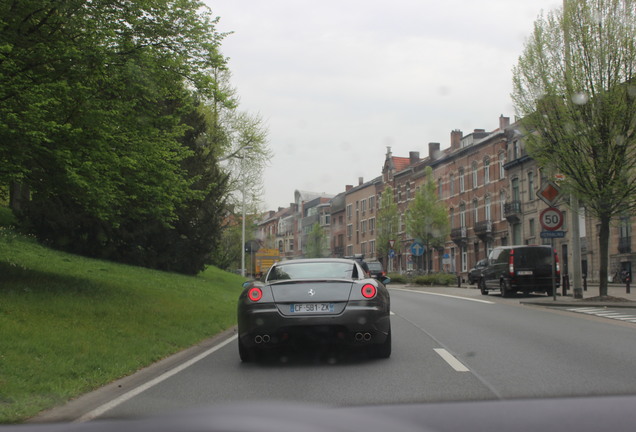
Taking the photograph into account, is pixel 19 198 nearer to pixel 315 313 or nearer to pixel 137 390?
pixel 315 313

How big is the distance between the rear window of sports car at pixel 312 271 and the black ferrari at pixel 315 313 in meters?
0.14

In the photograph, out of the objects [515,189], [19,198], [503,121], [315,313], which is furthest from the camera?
[503,121]

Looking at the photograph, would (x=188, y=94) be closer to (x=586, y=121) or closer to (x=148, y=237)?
(x=586, y=121)

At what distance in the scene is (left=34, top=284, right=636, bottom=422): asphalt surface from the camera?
19.8 feet

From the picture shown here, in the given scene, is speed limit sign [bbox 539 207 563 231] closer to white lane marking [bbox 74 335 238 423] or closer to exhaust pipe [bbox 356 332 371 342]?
white lane marking [bbox 74 335 238 423]

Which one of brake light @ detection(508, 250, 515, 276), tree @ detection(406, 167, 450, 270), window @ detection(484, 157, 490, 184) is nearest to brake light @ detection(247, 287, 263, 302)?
brake light @ detection(508, 250, 515, 276)

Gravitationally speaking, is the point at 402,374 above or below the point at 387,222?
below

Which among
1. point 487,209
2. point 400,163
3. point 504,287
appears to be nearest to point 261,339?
point 504,287

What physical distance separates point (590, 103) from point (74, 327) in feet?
54.7

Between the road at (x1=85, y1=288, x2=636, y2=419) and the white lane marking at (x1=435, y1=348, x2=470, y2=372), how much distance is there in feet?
0.04

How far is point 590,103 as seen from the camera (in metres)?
20.2

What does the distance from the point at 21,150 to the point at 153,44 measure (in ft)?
11.1

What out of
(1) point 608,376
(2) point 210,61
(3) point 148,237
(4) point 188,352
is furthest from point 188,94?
(3) point 148,237

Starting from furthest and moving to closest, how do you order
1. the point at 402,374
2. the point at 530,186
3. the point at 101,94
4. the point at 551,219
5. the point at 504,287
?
the point at 530,186, the point at 504,287, the point at 551,219, the point at 101,94, the point at 402,374
